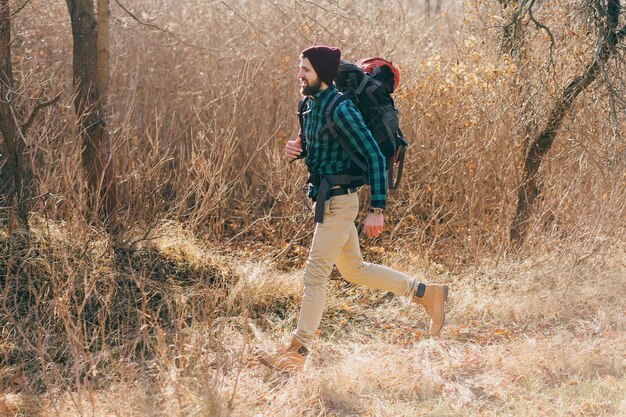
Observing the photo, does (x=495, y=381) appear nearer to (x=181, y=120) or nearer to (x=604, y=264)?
(x=604, y=264)

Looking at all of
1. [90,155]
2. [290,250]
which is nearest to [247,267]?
[290,250]

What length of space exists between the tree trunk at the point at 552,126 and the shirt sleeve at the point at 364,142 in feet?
8.14

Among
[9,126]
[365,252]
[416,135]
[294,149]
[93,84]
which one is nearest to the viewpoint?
[294,149]

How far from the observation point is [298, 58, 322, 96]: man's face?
3.90 m

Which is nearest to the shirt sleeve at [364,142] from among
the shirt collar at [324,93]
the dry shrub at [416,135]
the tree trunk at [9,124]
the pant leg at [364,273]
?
the shirt collar at [324,93]

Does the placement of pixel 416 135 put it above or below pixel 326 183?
below

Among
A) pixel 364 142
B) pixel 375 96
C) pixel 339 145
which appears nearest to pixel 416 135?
pixel 375 96

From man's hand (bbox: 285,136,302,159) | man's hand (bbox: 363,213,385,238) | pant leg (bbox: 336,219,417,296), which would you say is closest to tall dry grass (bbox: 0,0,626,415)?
pant leg (bbox: 336,219,417,296)

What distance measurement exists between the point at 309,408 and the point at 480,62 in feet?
13.1

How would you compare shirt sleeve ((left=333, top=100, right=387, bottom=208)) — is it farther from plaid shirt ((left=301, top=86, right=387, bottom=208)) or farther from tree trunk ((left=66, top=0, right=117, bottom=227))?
tree trunk ((left=66, top=0, right=117, bottom=227))

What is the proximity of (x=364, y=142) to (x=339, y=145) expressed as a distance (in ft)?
0.62

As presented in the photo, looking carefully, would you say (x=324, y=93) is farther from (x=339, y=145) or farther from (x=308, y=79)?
(x=339, y=145)

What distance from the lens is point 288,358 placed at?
13.6ft

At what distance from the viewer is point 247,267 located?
601 centimetres
